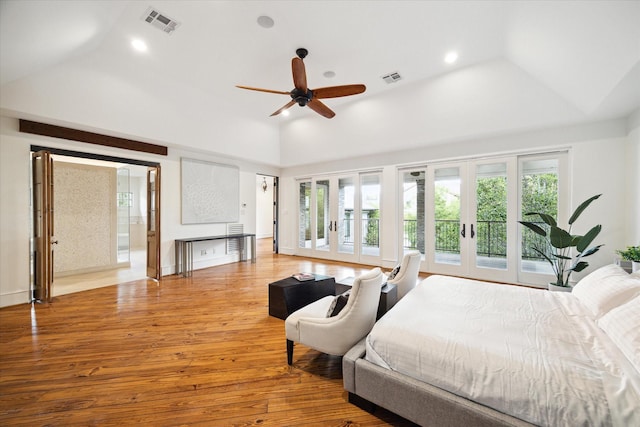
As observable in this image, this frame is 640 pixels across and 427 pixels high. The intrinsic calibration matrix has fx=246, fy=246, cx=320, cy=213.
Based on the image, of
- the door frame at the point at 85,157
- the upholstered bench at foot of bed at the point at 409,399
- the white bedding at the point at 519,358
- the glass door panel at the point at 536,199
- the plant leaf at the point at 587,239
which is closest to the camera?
the white bedding at the point at 519,358

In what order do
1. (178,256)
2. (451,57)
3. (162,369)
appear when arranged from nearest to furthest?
(162,369)
(451,57)
(178,256)

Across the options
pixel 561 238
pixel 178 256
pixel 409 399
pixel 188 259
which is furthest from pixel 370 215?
pixel 409 399

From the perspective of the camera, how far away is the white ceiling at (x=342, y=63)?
105 inches

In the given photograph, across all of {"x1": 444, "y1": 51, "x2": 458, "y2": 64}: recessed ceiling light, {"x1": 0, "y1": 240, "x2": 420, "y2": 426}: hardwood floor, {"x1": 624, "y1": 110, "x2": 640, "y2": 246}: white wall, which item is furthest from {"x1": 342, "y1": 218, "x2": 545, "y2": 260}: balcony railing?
{"x1": 0, "y1": 240, "x2": 420, "y2": 426}: hardwood floor

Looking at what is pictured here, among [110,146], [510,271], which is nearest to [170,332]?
[110,146]

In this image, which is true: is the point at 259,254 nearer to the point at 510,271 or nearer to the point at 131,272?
the point at 131,272

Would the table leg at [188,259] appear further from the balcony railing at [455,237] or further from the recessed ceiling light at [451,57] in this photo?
the recessed ceiling light at [451,57]

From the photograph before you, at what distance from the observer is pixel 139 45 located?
3.79 m

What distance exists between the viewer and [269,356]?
2.32 meters

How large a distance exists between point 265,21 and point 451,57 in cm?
304

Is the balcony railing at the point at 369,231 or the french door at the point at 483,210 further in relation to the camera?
the balcony railing at the point at 369,231

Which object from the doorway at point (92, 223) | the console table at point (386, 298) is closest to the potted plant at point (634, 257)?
the console table at point (386, 298)

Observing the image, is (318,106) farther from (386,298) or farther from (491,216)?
(491,216)

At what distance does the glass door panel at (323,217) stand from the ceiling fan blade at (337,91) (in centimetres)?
352
